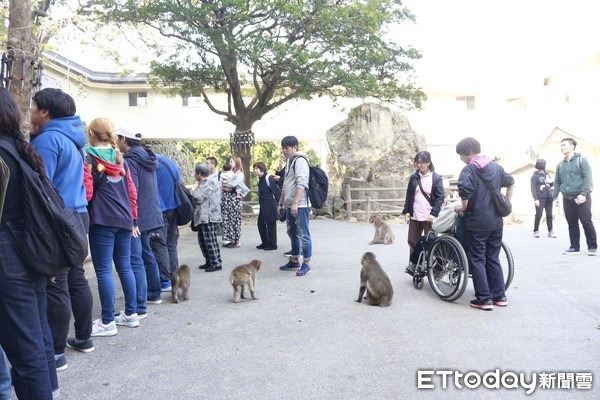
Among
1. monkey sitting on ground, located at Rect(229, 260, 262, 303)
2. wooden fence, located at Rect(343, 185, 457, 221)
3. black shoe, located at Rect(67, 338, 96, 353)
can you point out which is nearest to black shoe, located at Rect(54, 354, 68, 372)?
black shoe, located at Rect(67, 338, 96, 353)

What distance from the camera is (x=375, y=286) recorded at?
229 inches

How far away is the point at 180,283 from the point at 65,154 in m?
2.86

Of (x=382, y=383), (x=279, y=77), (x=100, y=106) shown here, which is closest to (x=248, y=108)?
(x=279, y=77)

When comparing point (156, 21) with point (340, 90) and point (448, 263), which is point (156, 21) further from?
point (448, 263)

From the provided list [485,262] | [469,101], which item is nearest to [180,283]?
[485,262]

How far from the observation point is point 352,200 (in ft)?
55.8

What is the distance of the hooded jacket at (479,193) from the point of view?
558 centimetres

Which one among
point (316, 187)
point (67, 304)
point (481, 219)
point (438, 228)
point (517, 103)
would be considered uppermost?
point (517, 103)

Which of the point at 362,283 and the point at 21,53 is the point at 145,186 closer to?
the point at 21,53

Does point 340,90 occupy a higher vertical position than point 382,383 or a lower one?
higher

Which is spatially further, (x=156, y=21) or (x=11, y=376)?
(x=156, y=21)

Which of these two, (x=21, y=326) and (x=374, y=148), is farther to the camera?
(x=374, y=148)

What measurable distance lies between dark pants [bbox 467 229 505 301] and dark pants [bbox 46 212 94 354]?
3.96 meters

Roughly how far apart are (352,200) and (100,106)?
51.4ft
